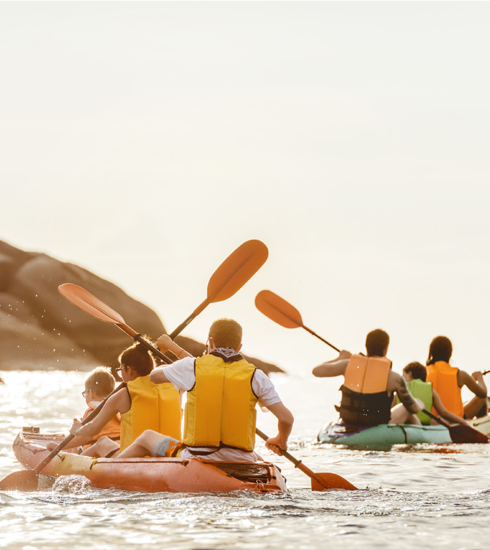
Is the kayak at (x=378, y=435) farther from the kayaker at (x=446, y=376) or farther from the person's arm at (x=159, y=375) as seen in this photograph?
the person's arm at (x=159, y=375)

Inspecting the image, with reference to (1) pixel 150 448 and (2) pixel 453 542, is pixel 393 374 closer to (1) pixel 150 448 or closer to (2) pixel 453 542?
(1) pixel 150 448

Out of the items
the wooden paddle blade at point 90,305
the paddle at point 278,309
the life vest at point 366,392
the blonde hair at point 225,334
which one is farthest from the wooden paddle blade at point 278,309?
the blonde hair at point 225,334

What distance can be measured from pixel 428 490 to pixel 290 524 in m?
2.48

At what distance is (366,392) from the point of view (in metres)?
10.1

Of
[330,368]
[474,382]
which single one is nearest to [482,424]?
[474,382]

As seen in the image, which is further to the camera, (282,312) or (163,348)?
(282,312)

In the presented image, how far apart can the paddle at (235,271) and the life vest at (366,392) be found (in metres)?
2.61

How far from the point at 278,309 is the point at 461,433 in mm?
3246

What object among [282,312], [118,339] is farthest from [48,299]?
[282,312]

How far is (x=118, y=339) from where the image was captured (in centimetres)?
13925

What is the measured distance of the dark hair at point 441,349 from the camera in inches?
460

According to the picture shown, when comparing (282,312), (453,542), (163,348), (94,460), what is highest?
(282,312)

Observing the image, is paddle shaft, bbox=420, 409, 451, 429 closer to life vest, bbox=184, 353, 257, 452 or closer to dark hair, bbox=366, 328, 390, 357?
dark hair, bbox=366, 328, 390, 357

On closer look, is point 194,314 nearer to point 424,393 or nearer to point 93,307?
point 93,307
